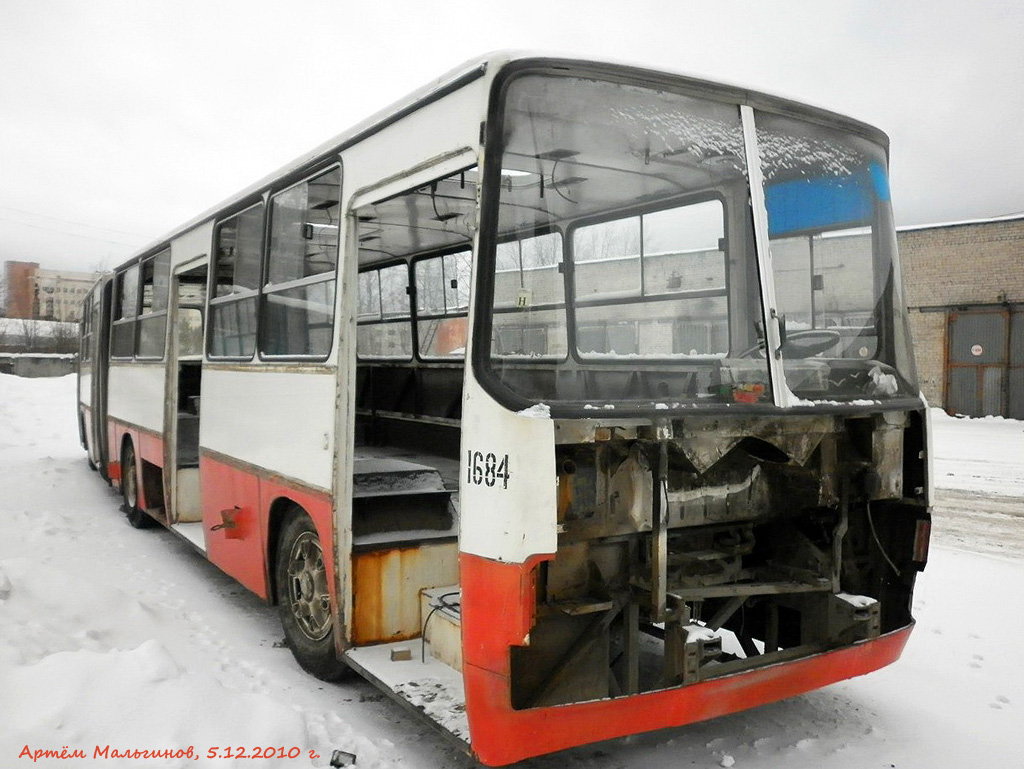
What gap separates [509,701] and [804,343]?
1989 mm

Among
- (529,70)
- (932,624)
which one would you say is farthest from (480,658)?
(932,624)

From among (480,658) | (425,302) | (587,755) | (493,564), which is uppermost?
(425,302)

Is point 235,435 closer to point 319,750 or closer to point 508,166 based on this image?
point 319,750

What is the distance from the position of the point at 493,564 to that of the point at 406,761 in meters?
1.34

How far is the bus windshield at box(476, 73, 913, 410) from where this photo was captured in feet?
10.8

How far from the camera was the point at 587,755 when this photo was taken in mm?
3939

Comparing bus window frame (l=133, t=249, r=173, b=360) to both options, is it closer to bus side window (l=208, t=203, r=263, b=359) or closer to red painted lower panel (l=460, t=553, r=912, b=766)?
bus side window (l=208, t=203, r=263, b=359)

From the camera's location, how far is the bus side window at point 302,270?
4.48 meters

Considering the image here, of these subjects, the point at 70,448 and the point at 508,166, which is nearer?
the point at 508,166

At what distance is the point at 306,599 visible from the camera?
4.86 meters

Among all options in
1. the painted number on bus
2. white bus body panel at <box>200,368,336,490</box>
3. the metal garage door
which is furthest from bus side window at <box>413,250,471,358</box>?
the metal garage door

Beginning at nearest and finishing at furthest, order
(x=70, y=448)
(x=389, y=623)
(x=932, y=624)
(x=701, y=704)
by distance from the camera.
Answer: (x=701, y=704)
(x=389, y=623)
(x=932, y=624)
(x=70, y=448)

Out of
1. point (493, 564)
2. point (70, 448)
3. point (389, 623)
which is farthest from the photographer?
point (70, 448)

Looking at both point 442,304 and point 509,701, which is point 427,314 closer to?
point 442,304
